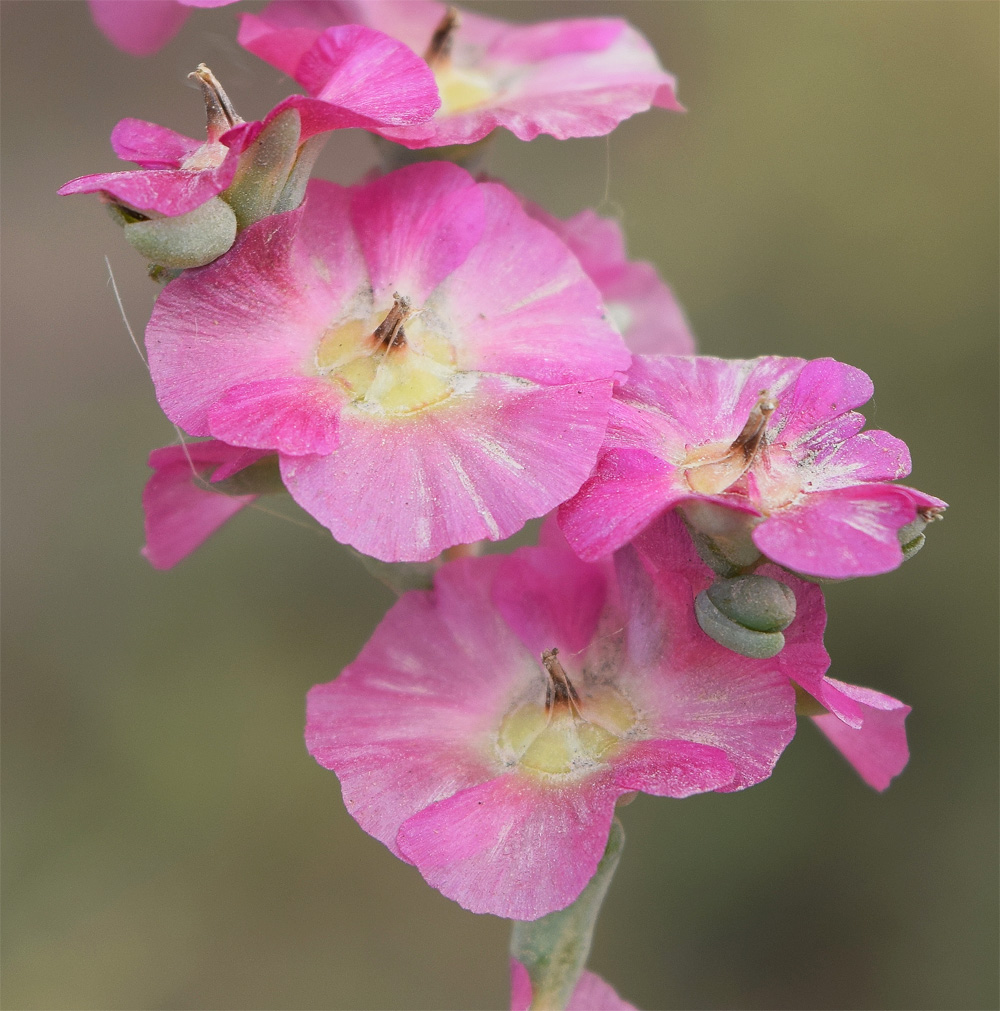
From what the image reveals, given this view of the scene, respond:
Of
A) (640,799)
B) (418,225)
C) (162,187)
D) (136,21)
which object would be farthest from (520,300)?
(640,799)

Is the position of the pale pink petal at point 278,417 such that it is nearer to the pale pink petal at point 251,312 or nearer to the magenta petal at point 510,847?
the pale pink petal at point 251,312

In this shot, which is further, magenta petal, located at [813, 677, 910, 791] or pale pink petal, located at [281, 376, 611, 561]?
magenta petal, located at [813, 677, 910, 791]

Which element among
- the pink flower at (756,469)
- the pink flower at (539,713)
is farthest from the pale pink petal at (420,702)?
the pink flower at (756,469)

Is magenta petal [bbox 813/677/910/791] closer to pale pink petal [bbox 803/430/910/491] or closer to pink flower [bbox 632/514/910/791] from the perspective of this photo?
pink flower [bbox 632/514/910/791]

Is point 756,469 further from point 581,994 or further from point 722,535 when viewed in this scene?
point 581,994

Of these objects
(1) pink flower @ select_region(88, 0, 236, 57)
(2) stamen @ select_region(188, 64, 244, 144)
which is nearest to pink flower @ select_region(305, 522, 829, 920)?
(2) stamen @ select_region(188, 64, 244, 144)

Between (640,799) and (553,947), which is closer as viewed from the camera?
(553,947)

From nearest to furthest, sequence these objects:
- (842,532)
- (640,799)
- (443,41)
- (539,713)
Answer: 1. (842,532)
2. (539,713)
3. (443,41)
4. (640,799)

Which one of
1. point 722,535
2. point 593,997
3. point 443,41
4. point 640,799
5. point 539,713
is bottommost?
point 640,799
